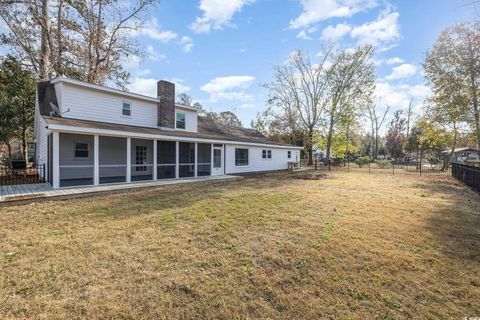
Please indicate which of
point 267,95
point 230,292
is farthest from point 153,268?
point 267,95

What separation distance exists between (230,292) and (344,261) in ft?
6.84

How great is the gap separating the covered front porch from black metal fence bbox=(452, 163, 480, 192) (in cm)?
1461

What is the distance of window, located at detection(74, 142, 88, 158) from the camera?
41.5 ft

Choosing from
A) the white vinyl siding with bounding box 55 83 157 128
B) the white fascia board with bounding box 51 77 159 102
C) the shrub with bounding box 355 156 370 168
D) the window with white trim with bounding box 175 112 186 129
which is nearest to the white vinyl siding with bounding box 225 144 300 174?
the window with white trim with bounding box 175 112 186 129

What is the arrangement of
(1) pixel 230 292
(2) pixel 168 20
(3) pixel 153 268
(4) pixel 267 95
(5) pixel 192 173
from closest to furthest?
(1) pixel 230 292 < (3) pixel 153 268 < (2) pixel 168 20 < (5) pixel 192 173 < (4) pixel 267 95

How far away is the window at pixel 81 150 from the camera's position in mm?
12641

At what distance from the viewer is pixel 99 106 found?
42.0 feet

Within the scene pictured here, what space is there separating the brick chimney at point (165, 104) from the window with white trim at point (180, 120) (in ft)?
2.09

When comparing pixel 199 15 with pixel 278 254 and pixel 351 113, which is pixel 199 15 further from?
pixel 351 113

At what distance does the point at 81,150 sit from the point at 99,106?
104 inches

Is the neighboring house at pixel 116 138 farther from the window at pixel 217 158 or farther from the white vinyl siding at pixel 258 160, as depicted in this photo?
the white vinyl siding at pixel 258 160

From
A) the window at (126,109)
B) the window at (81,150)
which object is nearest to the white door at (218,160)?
the window at (126,109)

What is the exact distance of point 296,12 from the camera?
45.0ft

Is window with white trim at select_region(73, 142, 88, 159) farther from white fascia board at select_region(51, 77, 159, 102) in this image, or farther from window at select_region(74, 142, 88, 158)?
white fascia board at select_region(51, 77, 159, 102)
